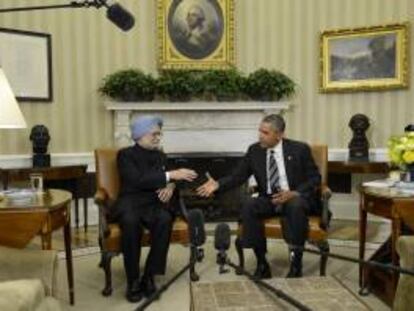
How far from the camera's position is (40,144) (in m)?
5.53

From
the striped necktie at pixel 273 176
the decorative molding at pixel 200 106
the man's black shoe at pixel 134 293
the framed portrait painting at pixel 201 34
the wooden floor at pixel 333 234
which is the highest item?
the framed portrait painting at pixel 201 34

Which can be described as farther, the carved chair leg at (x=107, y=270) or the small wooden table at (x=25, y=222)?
the carved chair leg at (x=107, y=270)

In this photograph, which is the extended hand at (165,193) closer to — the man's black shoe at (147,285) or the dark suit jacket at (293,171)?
the dark suit jacket at (293,171)

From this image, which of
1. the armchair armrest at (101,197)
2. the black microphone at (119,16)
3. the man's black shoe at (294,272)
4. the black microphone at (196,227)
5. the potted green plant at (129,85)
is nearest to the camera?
the black microphone at (196,227)

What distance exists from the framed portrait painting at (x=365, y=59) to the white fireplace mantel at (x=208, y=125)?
2.35ft

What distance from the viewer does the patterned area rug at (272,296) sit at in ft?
6.77

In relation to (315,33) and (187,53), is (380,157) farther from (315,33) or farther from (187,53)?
(187,53)

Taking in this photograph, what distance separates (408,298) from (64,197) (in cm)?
213

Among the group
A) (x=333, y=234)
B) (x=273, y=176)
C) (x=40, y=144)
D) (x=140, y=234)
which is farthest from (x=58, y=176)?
(x=333, y=234)

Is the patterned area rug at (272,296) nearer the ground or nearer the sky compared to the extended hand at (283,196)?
nearer the ground

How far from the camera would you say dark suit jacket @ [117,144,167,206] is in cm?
373

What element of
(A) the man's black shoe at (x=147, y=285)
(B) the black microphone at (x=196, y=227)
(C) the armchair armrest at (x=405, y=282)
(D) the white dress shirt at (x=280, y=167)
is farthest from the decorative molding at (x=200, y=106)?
(B) the black microphone at (x=196, y=227)

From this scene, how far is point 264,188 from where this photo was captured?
4.08m

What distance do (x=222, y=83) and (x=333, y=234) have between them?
2132mm
